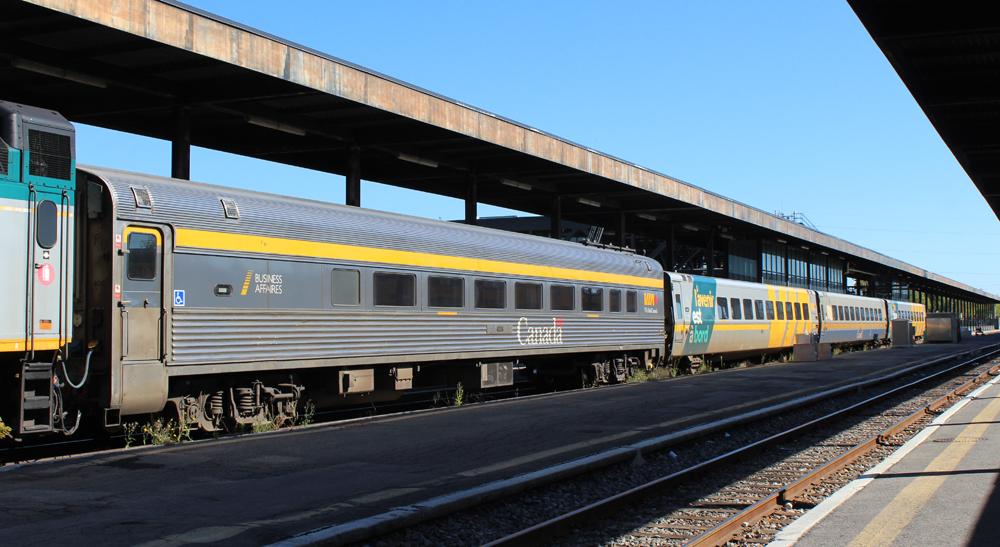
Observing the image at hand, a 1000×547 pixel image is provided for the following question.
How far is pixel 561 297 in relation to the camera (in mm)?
20344

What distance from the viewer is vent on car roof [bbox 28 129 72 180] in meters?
10.6

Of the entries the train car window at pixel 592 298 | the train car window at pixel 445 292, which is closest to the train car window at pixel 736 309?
the train car window at pixel 592 298

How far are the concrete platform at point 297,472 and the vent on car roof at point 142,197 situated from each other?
2.97 meters

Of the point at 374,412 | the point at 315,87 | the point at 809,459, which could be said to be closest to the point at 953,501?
the point at 809,459

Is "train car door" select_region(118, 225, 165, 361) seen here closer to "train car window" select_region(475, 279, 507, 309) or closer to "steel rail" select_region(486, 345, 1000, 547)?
"steel rail" select_region(486, 345, 1000, 547)

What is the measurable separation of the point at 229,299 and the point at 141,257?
4.72ft

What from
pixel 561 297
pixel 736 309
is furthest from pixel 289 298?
pixel 736 309

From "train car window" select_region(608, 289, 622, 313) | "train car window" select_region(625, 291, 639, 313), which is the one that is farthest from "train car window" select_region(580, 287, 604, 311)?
"train car window" select_region(625, 291, 639, 313)

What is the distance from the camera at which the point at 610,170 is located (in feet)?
95.0

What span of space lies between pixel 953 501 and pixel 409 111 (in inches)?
570

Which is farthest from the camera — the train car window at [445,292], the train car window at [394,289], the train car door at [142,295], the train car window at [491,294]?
the train car window at [491,294]

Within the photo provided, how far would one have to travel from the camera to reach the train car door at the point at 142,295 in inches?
442

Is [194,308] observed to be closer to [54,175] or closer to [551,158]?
[54,175]

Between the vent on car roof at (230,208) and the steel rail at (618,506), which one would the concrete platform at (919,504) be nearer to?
the steel rail at (618,506)
